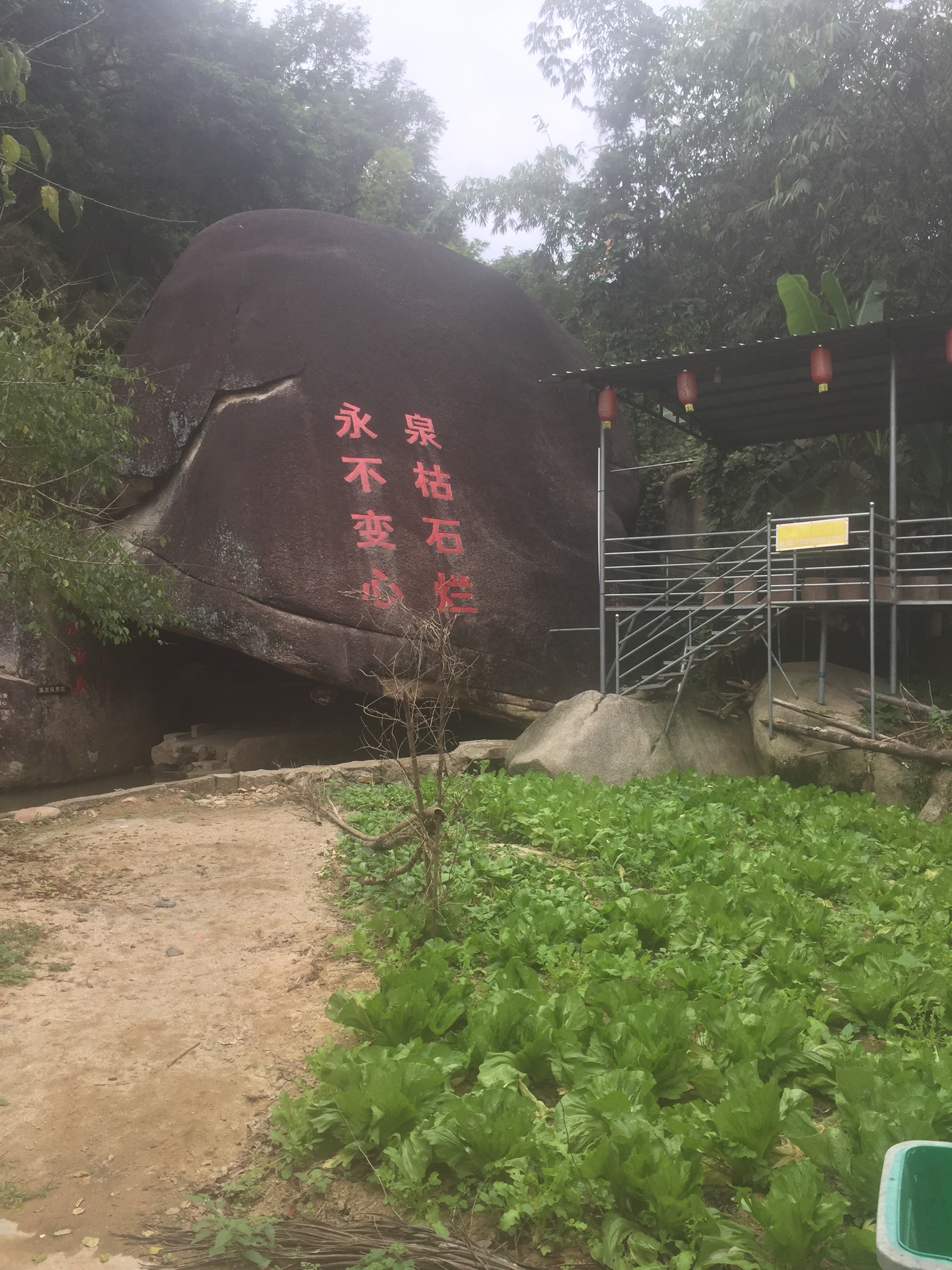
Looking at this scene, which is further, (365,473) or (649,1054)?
(365,473)

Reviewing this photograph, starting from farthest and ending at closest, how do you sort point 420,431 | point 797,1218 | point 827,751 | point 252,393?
1. point 420,431
2. point 252,393
3. point 827,751
4. point 797,1218

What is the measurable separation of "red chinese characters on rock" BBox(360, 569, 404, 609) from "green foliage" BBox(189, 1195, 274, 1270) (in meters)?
8.57

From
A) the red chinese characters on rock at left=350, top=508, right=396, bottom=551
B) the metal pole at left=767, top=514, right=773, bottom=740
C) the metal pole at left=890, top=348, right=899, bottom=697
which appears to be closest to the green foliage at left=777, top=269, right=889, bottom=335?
the metal pole at left=890, top=348, right=899, bottom=697

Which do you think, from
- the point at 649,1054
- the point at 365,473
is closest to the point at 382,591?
the point at 365,473

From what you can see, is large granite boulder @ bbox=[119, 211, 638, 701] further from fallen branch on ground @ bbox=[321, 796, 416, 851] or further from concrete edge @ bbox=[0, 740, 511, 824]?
fallen branch on ground @ bbox=[321, 796, 416, 851]

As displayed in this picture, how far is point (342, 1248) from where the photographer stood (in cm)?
278

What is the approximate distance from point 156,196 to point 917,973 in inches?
663

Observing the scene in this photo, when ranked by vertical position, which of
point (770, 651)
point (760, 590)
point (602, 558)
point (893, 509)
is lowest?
point (770, 651)

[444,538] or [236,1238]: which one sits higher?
[444,538]

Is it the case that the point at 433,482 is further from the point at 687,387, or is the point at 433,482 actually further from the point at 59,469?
the point at 59,469

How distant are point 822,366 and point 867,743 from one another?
4182mm

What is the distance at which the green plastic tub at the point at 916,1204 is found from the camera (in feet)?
5.68

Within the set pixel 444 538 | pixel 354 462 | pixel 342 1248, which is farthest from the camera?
pixel 444 538

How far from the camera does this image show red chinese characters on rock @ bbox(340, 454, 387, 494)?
38.7 ft
